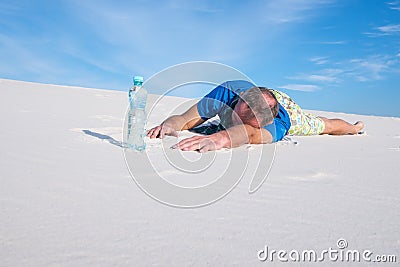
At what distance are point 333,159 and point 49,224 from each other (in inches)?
74.6

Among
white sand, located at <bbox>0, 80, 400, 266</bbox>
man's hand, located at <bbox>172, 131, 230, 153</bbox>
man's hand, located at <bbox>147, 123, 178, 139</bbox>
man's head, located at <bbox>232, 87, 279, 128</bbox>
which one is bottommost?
white sand, located at <bbox>0, 80, 400, 266</bbox>

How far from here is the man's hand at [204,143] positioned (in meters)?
2.25

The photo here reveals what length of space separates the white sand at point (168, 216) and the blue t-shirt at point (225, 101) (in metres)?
1.14

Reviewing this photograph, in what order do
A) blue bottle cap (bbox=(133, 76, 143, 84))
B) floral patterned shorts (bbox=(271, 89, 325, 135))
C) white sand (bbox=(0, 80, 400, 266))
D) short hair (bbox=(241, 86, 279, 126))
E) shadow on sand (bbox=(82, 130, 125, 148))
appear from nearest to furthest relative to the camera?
white sand (bbox=(0, 80, 400, 266)) → blue bottle cap (bbox=(133, 76, 143, 84)) → shadow on sand (bbox=(82, 130, 125, 148)) → short hair (bbox=(241, 86, 279, 126)) → floral patterned shorts (bbox=(271, 89, 325, 135))

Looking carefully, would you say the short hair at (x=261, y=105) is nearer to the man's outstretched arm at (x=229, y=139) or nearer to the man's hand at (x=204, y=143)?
the man's outstretched arm at (x=229, y=139)

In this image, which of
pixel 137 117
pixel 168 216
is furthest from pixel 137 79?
pixel 168 216

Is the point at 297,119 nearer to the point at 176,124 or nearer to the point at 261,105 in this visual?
the point at 261,105

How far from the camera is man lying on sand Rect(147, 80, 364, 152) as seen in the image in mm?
2436

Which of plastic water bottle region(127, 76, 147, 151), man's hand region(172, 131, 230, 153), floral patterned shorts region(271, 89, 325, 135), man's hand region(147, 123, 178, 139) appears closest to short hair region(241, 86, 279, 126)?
man's hand region(172, 131, 230, 153)

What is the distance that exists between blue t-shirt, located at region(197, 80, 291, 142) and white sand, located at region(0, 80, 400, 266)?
1142 mm

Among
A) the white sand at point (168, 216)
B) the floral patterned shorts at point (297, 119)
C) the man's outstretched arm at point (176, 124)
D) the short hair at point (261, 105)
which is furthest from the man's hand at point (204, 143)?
the floral patterned shorts at point (297, 119)

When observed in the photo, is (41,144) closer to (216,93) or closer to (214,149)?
(214,149)

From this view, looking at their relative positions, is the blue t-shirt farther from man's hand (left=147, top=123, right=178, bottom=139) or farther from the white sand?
the white sand

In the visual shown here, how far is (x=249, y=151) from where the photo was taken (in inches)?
92.2
